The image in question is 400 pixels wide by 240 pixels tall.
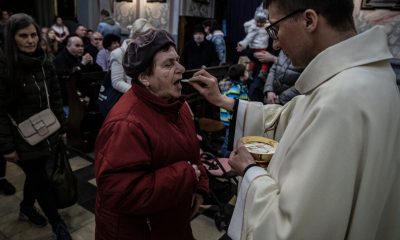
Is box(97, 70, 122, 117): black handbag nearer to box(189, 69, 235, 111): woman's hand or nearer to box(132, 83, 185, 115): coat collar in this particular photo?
box(189, 69, 235, 111): woman's hand

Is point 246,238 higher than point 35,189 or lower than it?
higher

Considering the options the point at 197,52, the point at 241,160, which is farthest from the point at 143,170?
the point at 197,52

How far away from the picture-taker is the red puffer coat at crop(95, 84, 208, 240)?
56.4 inches

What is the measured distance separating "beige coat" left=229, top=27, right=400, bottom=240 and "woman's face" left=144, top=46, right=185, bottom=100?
0.72 meters

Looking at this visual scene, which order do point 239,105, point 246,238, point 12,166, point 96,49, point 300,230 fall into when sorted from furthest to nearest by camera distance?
point 96,49 < point 12,166 < point 239,105 < point 246,238 < point 300,230

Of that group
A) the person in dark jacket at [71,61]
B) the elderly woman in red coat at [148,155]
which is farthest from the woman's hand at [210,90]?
the person in dark jacket at [71,61]

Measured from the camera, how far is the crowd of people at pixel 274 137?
3.23 ft

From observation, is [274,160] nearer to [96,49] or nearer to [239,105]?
[239,105]

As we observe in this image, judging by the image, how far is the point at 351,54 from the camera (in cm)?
109

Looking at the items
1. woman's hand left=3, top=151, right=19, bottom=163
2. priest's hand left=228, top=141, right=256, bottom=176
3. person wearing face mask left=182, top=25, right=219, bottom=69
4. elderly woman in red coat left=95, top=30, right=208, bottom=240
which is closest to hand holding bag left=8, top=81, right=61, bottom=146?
woman's hand left=3, top=151, right=19, bottom=163

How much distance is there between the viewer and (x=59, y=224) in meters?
2.68

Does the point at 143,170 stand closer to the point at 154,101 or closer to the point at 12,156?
the point at 154,101

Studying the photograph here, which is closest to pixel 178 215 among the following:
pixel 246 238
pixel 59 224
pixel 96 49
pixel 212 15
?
pixel 246 238

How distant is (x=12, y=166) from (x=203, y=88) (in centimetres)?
325
